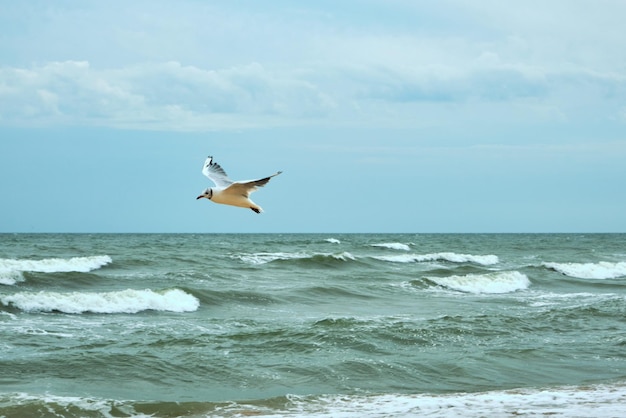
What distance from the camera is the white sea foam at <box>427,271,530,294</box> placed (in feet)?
72.8

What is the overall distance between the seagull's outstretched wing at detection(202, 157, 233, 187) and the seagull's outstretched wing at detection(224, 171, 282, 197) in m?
0.41

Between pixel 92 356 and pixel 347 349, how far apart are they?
349 cm

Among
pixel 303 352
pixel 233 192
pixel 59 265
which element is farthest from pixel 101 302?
pixel 59 265

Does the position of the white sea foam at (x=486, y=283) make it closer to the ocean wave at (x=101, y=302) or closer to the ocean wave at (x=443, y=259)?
the ocean wave at (x=101, y=302)

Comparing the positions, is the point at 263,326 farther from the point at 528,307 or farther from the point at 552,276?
the point at 552,276

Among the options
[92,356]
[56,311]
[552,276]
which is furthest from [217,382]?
[552,276]

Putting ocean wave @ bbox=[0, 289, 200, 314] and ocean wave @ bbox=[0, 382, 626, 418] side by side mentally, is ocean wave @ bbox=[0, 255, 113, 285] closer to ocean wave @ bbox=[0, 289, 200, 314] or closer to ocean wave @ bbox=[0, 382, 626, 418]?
ocean wave @ bbox=[0, 289, 200, 314]

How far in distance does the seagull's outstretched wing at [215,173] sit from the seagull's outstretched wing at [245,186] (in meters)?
0.41

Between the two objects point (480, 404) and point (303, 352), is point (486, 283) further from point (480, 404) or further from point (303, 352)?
point (480, 404)

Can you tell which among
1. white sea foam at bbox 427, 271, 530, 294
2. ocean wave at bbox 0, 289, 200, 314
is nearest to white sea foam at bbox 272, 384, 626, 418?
ocean wave at bbox 0, 289, 200, 314

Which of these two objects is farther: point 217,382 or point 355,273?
point 355,273

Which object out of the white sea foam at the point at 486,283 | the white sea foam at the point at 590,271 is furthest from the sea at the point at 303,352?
the white sea foam at the point at 590,271

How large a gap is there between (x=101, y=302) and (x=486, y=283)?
11467mm

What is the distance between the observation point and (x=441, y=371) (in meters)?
10.4
